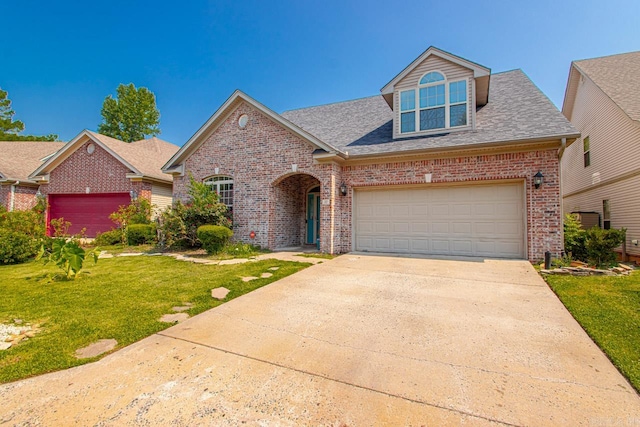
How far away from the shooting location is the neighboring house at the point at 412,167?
26.9ft

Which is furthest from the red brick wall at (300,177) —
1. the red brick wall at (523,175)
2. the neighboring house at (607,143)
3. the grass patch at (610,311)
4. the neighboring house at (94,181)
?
the neighboring house at (607,143)

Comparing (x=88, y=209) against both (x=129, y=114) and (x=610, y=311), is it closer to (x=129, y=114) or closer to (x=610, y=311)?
(x=610, y=311)

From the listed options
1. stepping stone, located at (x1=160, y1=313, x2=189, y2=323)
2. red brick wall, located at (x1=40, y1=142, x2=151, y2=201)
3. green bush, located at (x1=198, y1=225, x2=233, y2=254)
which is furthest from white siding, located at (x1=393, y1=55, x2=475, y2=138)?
red brick wall, located at (x1=40, y1=142, x2=151, y2=201)

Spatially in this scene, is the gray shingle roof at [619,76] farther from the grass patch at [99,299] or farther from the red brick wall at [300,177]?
the grass patch at [99,299]

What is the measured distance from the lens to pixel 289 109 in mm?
15898

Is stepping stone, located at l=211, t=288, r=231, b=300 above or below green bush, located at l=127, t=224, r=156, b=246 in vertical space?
below

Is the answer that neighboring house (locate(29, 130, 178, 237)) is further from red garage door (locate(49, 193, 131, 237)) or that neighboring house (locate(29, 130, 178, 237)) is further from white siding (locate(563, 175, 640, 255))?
white siding (locate(563, 175, 640, 255))

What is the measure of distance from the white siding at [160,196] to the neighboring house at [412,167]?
333 cm

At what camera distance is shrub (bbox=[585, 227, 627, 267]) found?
23.8ft

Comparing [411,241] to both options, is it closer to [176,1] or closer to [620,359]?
[620,359]

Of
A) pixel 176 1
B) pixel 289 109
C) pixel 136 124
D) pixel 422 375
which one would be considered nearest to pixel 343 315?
pixel 422 375

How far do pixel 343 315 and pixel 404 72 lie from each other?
29.6 feet

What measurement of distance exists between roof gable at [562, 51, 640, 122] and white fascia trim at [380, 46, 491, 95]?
15.6ft

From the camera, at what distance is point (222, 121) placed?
37.7 ft
